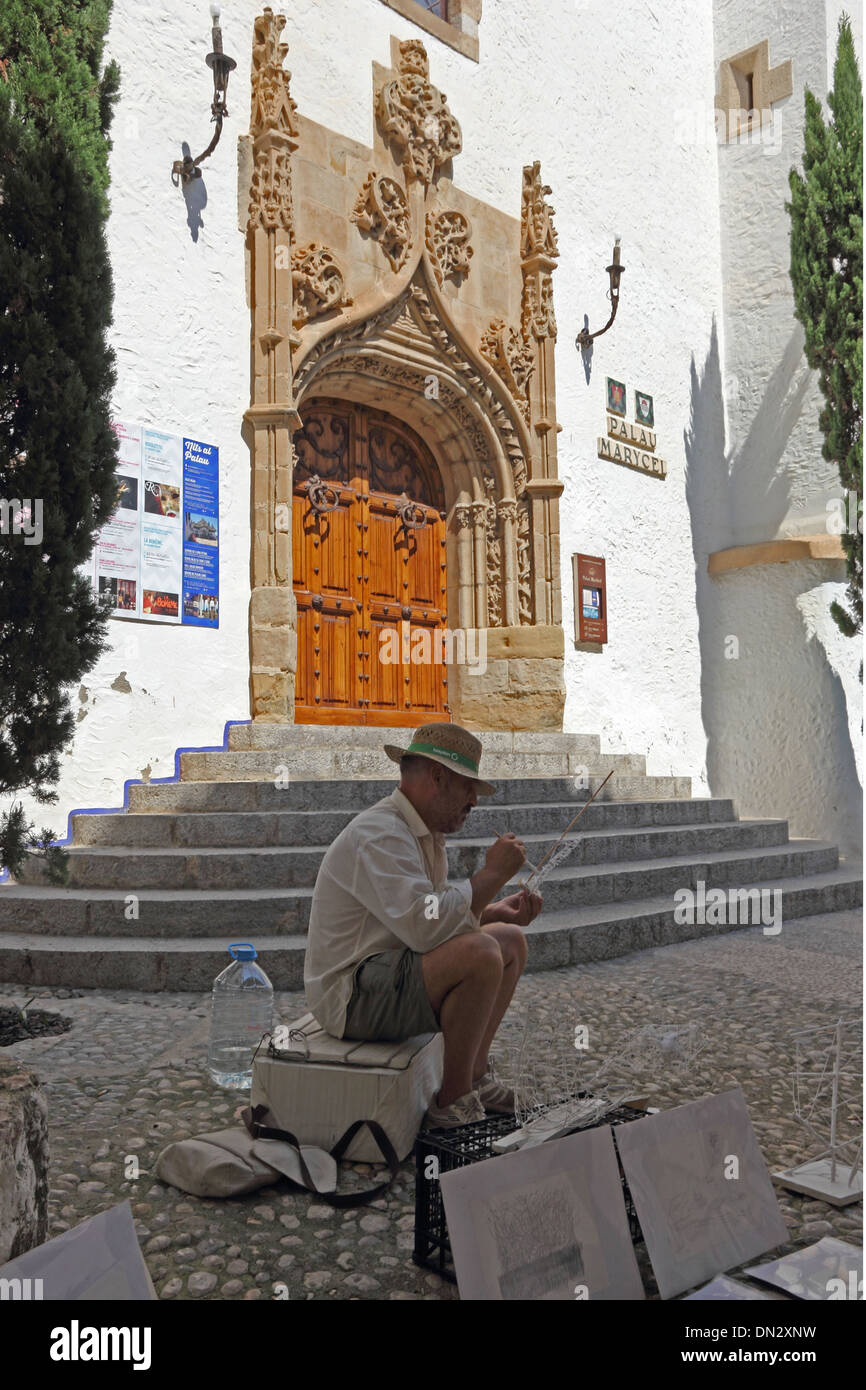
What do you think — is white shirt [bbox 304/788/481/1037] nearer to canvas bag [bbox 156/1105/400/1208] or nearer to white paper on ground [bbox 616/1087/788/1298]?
canvas bag [bbox 156/1105/400/1208]

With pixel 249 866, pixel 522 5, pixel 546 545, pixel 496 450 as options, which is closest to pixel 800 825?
pixel 546 545

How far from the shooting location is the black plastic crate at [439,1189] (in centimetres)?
226

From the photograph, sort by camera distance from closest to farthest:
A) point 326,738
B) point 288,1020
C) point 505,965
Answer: point 505,965 < point 288,1020 < point 326,738

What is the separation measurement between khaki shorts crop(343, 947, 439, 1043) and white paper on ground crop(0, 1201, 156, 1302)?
110cm

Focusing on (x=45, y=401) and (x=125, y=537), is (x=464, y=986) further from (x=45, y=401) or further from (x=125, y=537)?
(x=125, y=537)

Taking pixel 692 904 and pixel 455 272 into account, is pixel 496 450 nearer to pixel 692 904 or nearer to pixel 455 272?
pixel 455 272

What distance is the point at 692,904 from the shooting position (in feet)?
21.7

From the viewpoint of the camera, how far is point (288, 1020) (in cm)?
420

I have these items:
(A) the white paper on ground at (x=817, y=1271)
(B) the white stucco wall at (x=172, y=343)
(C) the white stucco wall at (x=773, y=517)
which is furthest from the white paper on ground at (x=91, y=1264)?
(C) the white stucco wall at (x=773, y=517)

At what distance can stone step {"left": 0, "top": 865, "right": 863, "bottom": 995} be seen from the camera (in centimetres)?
471

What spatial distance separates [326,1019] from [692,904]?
4106mm

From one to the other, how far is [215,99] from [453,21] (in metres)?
3.39

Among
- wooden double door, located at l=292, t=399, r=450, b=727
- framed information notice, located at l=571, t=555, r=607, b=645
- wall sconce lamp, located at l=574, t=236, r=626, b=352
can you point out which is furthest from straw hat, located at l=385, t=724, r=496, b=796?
wall sconce lamp, located at l=574, t=236, r=626, b=352

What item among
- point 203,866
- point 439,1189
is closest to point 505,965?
point 439,1189
